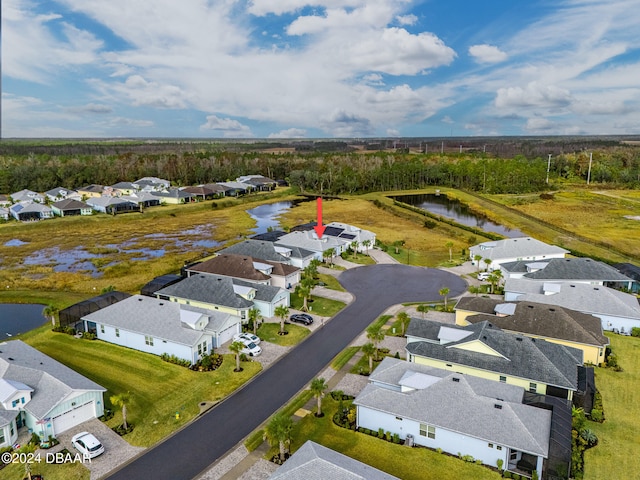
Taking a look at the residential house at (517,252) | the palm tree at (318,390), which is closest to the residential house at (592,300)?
the residential house at (517,252)

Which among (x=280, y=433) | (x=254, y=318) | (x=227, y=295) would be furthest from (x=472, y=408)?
(x=227, y=295)

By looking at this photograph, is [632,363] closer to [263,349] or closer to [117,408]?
[263,349]

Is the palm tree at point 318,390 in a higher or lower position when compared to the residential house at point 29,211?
lower

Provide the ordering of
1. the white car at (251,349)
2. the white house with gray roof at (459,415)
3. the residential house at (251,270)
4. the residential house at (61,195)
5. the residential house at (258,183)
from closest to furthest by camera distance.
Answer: the white house with gray roof at (459,415)
the white car at (251,349)
the residential house at (251,270)
the residential house at (61,195)
the residential house at (258,183)

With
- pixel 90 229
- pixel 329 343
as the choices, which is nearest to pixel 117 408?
pixel 329 343

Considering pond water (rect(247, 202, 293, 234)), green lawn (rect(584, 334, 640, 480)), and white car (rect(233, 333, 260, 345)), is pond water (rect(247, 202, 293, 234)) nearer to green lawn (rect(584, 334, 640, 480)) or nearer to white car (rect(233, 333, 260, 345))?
white car (rect(233, 333, 260, 345))

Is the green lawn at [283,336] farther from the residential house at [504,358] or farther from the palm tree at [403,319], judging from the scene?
the residential house at [504,358]
